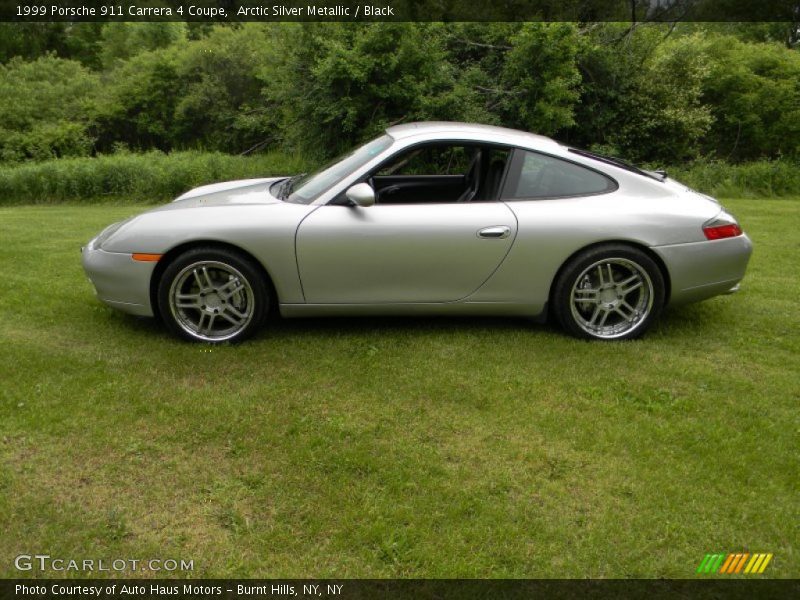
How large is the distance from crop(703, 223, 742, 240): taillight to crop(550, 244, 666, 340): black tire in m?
0.42

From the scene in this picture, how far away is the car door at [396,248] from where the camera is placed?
4.66 metres

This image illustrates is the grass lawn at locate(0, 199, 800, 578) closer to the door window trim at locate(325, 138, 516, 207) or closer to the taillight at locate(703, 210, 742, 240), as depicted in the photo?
the taillight at locate(703, 210, 742, 240)

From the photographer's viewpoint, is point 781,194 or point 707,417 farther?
point 781,194

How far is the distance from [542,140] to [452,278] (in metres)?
1.21

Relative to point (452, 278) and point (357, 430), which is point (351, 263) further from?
point (357, 430)

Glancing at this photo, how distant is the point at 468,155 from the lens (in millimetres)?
5387

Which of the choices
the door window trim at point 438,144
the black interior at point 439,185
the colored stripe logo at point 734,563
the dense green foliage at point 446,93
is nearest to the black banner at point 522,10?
the dense green foliage at point 446,93

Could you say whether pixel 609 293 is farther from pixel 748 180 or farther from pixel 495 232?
pixel 748 180

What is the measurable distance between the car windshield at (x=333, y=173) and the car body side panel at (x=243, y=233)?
0.55 feet

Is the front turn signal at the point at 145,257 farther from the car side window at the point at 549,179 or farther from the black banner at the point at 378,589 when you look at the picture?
the black banner at the point at 378,589

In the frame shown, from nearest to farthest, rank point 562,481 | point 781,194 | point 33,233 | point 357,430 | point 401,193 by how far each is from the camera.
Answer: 1. point 562,481
2. point 357,430
3. point 401,193
4. point 33,233
5. point 781,194

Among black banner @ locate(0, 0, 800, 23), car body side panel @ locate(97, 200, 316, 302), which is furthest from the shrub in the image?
car body side panel @ locate(97, 200, 316, 302)

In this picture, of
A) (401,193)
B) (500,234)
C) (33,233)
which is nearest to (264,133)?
(33,233)

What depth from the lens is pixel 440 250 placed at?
185 inches
